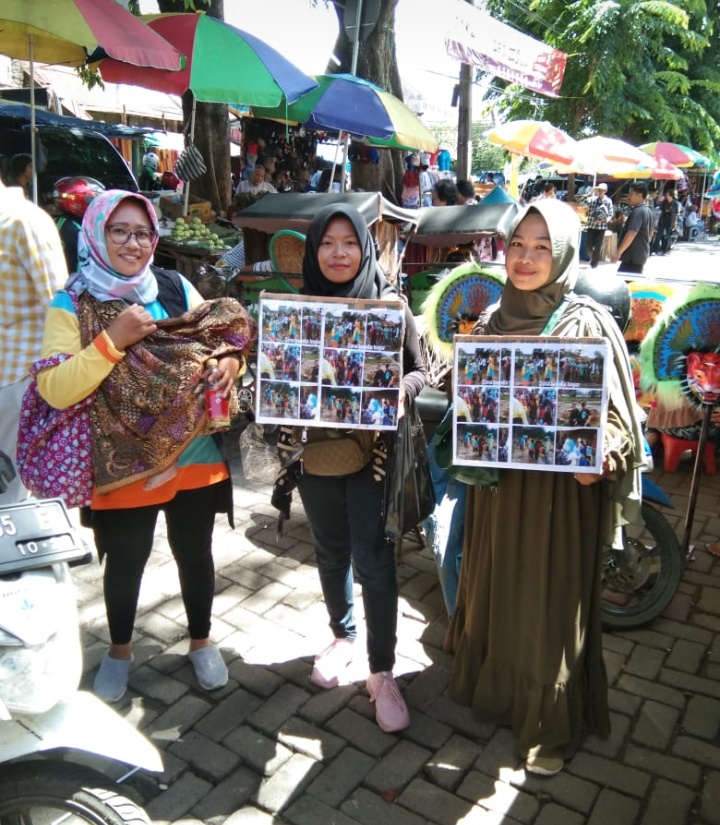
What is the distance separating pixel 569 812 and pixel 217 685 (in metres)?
1.38

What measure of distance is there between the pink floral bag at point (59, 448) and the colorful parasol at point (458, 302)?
194cm

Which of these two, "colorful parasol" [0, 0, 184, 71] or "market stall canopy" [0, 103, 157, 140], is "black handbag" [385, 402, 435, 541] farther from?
"market stall canopy" [0, 103, 157, 140]

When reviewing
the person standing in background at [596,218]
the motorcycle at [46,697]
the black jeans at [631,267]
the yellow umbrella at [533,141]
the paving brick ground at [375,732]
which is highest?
the yellow umbrella at [533,141]


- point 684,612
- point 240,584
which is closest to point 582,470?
point 684,612

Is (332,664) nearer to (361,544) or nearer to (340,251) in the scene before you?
(361,544)

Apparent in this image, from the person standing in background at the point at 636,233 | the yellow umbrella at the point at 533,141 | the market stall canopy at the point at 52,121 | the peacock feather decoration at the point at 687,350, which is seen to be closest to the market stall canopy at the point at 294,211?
the peacock feather decoration at the point at 687,350

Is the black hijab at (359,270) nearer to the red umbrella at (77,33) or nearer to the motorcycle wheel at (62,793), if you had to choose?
the motorcycle wheel at (62,793)

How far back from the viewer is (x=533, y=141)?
1193 cm

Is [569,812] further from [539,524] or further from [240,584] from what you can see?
[240,584]

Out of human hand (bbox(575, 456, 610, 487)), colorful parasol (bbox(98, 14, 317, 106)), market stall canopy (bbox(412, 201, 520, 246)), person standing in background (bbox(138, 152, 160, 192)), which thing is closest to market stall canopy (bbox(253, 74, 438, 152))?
colorful parasol (bbox(98, 14, 317, 106))

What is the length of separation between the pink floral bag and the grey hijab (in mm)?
1394

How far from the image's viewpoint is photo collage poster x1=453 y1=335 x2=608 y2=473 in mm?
2127

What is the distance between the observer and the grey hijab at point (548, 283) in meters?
2.24

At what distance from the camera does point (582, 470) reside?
83.9 inches
